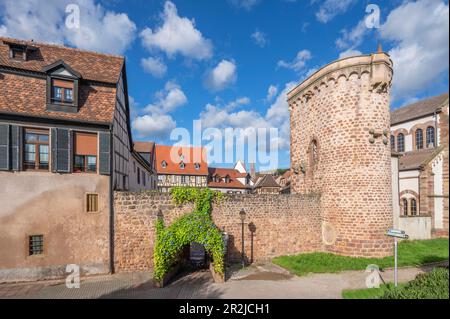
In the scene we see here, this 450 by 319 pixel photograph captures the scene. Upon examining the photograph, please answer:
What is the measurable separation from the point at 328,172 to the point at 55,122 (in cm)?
1383

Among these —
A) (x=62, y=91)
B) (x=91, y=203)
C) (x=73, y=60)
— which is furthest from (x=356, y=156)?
(x=73, y=60)

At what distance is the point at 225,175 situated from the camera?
143 ft

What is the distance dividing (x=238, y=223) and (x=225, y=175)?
102 ft

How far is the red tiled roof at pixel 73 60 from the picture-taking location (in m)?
10.5

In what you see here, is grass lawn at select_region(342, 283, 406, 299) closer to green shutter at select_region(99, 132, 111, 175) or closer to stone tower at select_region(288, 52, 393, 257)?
Result: stone tower at select_region(288, 52, 393, 257)

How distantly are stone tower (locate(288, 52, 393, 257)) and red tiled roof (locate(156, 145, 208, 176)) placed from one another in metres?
28.5

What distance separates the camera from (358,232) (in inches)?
489

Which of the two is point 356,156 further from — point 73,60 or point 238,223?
point 73,60

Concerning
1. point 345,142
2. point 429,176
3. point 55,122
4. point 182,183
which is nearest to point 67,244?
point 55,122

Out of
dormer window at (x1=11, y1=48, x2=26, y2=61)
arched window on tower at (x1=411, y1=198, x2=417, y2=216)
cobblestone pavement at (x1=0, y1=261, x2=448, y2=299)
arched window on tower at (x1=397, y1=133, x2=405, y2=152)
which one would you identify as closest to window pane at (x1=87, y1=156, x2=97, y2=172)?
cobblestone pavement at (x1=0, y1=261, x2=448, y2=299)

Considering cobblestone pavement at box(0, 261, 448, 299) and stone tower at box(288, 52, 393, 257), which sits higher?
stone tower at box(288, 52, 393, 257)

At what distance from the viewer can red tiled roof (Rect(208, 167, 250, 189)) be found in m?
42.2

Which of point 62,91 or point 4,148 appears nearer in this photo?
point 4,148
